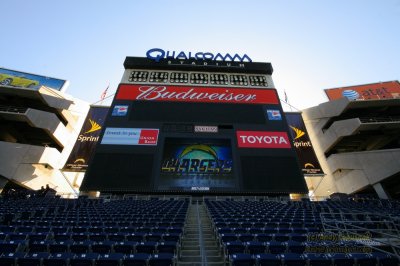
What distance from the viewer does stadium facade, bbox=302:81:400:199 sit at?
80.2ft

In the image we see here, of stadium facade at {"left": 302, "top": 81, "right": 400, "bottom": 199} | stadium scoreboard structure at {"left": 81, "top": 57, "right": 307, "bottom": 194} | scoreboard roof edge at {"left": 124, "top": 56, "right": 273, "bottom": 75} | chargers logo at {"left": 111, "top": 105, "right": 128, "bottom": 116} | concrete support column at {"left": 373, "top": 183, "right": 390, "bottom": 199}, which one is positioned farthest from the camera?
scoreboard roof edge at {"left": 124, "top": 56, "right": 273, "bottom": 75}

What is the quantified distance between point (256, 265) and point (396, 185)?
31.9m

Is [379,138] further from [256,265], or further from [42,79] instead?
[42,79]

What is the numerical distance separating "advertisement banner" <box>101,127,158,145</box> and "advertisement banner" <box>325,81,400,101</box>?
25.9 m

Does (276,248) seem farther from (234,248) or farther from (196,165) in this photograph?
(196,165)

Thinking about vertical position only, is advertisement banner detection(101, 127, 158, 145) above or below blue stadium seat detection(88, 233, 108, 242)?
above

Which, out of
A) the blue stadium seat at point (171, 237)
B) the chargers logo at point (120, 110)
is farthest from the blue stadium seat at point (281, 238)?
the chargers logo at point (120, 110)

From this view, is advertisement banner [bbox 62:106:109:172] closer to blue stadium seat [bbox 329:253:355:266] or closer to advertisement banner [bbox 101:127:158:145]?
advertisement banner [bbox 101:127:158:145]

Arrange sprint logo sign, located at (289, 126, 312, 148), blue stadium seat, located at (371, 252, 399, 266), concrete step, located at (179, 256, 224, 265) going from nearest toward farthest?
blue stadium seat, located at (371, 252, 399, 266), concrete step, located at (179, 256, 224, 265), sprint logo sign, located at (289, 126, 312, 148)

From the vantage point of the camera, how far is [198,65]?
30.8 metres

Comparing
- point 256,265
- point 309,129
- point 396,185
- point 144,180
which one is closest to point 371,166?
point 396,185

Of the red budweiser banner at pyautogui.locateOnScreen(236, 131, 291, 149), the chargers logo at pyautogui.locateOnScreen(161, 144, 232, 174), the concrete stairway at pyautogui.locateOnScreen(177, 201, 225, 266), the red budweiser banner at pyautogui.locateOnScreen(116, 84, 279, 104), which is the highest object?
the red budweiser banner at pyautogui.locateOnScreen(116, 84, 279, 104)

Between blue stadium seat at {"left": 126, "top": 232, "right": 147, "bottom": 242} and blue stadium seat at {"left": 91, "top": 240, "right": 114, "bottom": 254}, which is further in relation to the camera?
blue stadium seat at {"left": 126, "top": 232, "right": 147, "bottom": 242}

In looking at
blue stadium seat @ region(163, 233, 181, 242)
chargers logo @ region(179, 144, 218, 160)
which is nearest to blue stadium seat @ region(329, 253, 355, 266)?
blue stadium seat @ region(163, 233, 181, 242)
